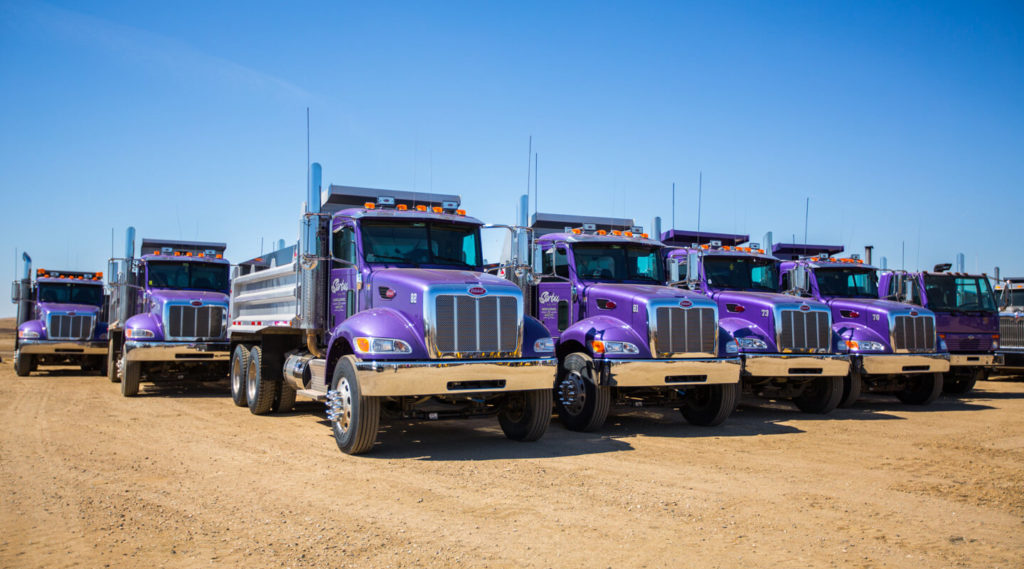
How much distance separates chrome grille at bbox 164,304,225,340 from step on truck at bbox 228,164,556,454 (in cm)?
399

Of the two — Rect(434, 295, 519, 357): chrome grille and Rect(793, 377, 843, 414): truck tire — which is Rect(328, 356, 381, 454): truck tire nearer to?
Rect(434, 295, 519, 357): chrome grille

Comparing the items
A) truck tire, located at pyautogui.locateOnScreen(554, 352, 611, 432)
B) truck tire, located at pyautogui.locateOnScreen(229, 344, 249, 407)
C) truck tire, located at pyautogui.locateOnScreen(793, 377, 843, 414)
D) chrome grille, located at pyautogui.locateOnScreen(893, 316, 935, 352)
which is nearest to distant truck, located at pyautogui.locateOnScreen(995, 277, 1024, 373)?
chrome grille, located at pyautogui.locateOnScreen(893, 316, 935, 352)

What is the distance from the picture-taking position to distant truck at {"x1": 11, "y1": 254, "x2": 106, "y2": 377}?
19500 mm

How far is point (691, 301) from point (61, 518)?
7473 mm

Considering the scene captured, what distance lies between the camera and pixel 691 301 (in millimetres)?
10102

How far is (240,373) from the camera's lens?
12.5 m

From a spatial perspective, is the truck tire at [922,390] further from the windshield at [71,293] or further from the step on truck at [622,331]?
the windshield at [71,293]

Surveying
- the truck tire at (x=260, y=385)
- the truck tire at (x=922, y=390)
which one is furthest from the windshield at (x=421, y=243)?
the truck tire at (x=922, y=390)

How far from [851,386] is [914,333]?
1.68m

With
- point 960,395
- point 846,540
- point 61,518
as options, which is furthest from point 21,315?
point 960,395

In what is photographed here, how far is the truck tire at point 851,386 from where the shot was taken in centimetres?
1288

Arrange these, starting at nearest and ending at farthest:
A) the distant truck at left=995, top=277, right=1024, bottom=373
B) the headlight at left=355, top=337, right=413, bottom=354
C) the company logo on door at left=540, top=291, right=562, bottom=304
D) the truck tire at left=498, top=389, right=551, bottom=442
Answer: the headlight at left=355, top=337, right=413, bottom=354 < the truck tire at left=498, top=389, right=551, bottom=442 < the company logo on door at left=540, top=291, right=562, bottom=304 < the distant truck at left=995, top=277, right=1024, bottom=373

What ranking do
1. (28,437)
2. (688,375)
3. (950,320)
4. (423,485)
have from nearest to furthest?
(423,485) < (28,437) < (688,375) < (950,320)

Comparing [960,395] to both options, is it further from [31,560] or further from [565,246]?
[31,560]
